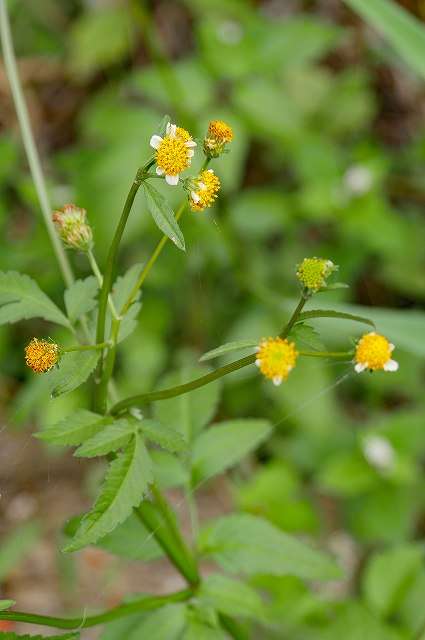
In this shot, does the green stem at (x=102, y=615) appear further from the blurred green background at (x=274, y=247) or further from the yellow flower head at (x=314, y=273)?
the blurred green background at (x=274, y=247)

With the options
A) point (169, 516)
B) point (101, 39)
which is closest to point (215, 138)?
point (169, 516)

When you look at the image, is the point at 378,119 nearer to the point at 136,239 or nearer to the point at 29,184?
the point at 136,239

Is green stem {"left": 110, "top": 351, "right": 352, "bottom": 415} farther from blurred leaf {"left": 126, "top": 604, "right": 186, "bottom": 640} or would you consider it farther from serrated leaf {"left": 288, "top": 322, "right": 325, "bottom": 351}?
blurred leaf {"left": 126, "top": 604, "right": 186, "bottom": 640}

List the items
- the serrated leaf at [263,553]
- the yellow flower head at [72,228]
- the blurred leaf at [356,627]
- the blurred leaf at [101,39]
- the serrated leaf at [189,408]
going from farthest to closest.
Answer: the blurred leaf at [101,39] < the blurred leaf at [356,627] < the serrated leaf at [189,408] < the serrated leaf at [263,553] < the yellow flower head at [72,228]

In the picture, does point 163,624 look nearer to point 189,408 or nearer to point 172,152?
point 189,408

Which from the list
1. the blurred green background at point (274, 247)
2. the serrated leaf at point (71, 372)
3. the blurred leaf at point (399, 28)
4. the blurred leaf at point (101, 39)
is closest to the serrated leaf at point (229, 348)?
the serrated leaf at point (71, 372)

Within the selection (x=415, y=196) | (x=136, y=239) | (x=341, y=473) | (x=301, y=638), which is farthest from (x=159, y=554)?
(x=415, y=196)

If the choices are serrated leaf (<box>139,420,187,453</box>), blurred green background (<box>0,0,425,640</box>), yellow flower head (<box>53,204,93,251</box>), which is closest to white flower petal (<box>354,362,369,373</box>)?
serrated leaf (<box>139,420,187,453</box>)
